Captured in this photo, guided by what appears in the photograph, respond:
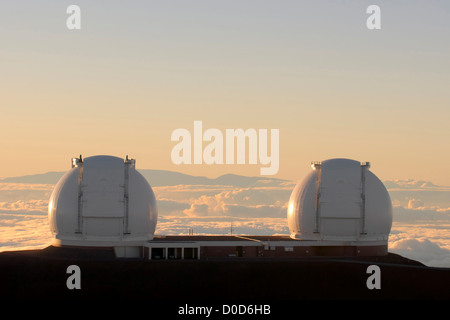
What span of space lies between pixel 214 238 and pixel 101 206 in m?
8.68

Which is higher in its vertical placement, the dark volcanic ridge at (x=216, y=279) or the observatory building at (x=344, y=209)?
the observatory building at (x=344, y=209)

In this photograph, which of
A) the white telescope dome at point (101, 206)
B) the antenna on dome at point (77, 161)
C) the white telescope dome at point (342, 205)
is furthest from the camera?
the white telescope dome at point (342, 205)

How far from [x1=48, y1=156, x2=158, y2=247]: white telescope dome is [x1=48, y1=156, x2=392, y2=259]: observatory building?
0.05m

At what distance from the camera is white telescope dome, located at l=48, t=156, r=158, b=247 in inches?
1868

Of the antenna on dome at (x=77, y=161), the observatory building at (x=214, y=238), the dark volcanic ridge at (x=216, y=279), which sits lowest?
the dark volcanic ridge at (x=216, y=279)

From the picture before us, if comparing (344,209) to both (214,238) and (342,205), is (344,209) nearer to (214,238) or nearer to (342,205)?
(342,205)

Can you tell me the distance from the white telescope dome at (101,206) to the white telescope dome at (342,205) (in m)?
9.71

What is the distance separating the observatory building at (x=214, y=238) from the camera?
4750cm

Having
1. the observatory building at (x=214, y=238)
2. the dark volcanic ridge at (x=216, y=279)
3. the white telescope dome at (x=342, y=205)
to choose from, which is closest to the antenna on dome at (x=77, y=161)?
the observatory building at (x=214, y=238)

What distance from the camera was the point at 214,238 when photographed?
52562 mm

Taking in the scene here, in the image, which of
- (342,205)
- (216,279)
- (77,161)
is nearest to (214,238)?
(216,279)

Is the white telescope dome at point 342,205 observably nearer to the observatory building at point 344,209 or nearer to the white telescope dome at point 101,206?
the observatory building at point 344,209
